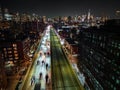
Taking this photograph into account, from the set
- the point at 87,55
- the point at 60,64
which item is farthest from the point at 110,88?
the point at 87,55

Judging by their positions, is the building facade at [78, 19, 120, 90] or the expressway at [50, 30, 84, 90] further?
the building facade at [78, 19, 120, 90]

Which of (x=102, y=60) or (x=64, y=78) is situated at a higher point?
(x=102, y=60)

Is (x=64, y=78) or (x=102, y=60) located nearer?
(x=64, y=78)

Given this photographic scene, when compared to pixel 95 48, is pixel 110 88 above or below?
below

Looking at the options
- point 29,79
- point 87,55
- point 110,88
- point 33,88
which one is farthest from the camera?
point 87,55

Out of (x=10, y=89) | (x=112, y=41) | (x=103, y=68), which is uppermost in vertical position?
(x=112, y=41)

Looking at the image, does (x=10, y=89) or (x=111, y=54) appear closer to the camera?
(x=111, y=54)

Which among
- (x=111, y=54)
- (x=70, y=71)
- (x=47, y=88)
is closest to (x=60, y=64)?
(x=70, y=71)

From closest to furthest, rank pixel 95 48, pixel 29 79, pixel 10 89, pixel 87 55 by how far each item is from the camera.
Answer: pixel 29 79
pixel 10 89
pixel 95 48
pixel 87 55

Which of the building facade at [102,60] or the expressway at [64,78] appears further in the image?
the building facade at [102,60]

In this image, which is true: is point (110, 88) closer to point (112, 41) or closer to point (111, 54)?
point (111, 54)

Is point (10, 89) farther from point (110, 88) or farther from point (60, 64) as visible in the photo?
point (110, 88)
